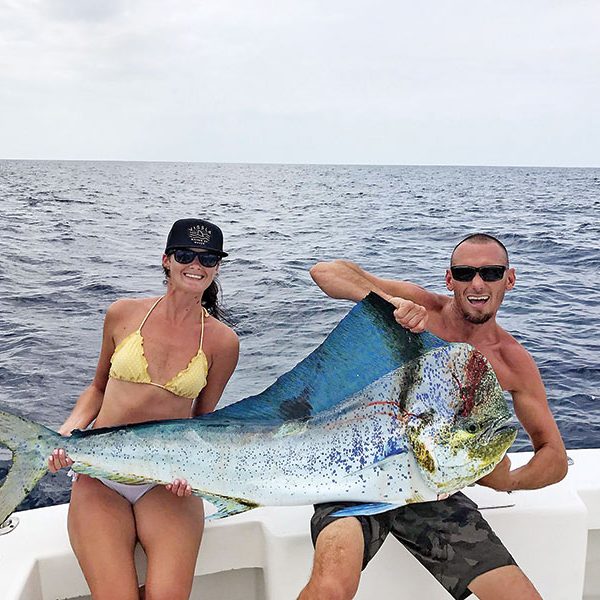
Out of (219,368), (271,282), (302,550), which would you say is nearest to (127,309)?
(219,368)

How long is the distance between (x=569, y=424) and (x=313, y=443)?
375cm

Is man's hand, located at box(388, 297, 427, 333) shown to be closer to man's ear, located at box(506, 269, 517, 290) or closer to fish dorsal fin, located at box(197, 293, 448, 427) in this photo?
fish dorsal fin, located at box(197, 293, 448, 427)

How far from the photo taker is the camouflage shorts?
205 cm

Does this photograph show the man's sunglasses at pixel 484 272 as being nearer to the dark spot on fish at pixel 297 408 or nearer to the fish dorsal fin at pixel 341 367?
the fish dorsal fin at pixel 341 367

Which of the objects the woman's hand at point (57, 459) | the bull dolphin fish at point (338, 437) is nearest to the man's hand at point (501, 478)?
the bull dolphin fish at point (338, 437)

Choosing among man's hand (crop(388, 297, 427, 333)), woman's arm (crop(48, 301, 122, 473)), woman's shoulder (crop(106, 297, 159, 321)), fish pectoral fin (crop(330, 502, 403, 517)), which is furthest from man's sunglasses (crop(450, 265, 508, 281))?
woman's arm (crop(48, 301, 122, 473))

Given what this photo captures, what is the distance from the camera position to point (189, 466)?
6.70 ft

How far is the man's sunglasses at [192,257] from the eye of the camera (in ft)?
7.57

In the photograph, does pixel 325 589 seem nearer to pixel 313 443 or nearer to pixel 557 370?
pixel 313 443

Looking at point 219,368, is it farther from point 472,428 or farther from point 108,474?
point 472,428

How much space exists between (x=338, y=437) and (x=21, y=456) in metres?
0.89

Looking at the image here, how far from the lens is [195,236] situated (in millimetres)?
2307

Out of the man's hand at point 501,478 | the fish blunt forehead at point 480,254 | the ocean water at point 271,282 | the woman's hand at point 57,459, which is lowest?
the ocean water at point 271,282

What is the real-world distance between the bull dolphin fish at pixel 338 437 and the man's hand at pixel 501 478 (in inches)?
10.0
